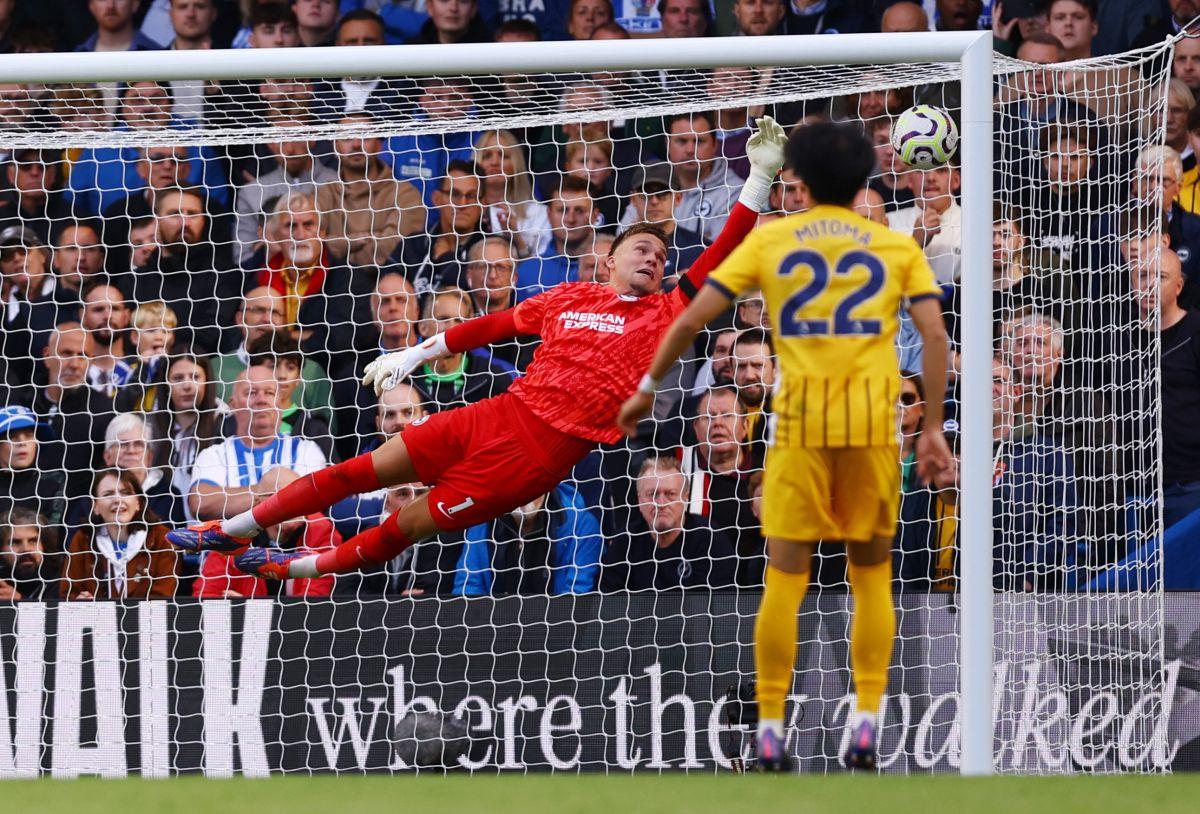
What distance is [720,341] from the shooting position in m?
7.29

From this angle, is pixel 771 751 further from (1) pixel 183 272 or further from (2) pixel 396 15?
Answer: (2) pixel 396 15

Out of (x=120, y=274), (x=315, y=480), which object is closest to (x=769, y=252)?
(x=315, y=480)

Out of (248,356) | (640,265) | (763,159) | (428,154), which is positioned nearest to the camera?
(763,159)

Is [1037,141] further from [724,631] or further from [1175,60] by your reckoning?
[724,631]

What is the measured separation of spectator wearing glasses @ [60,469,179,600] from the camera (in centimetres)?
712

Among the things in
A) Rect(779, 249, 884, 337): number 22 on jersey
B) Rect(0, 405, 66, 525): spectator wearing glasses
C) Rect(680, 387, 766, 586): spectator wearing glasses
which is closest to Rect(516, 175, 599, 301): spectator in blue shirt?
Rect(680, 387, 766, 586): spectator wearing glasses

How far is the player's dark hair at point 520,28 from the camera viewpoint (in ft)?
28.0

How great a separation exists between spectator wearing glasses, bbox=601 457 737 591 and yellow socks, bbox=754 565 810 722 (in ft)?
9.20

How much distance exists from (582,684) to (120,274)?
3.19m

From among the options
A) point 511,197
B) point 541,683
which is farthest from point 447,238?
point 541,683

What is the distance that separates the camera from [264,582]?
768 centimetres

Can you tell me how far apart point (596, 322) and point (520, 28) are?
10.3 ft

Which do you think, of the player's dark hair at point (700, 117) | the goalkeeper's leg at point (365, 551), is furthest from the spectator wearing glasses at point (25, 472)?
the player's dark hair at point (700, 117)

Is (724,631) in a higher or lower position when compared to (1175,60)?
lower
